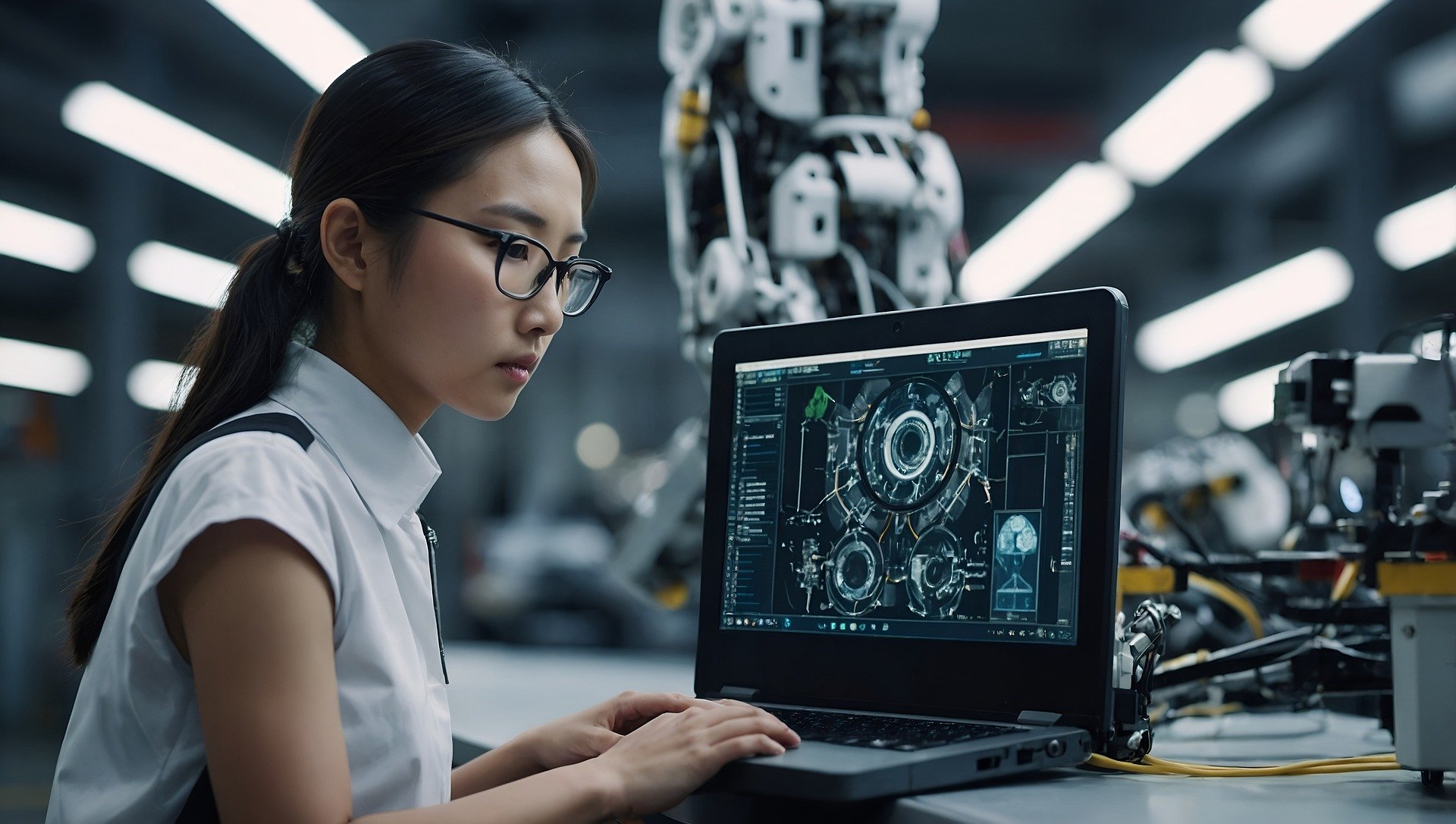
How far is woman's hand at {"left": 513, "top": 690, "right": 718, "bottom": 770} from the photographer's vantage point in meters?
0.99

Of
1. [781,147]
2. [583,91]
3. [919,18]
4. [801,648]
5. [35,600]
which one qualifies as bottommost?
[35,600]

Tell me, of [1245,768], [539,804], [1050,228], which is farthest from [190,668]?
[1050,228]

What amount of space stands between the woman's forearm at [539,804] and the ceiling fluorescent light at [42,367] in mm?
4839

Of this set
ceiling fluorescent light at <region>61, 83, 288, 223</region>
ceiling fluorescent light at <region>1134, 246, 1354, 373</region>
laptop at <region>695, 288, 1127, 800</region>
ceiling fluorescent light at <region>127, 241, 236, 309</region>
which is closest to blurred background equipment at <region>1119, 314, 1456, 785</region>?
laptop at <region>695, 288, 1127, 800</region>

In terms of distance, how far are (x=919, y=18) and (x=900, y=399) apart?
1.19 m

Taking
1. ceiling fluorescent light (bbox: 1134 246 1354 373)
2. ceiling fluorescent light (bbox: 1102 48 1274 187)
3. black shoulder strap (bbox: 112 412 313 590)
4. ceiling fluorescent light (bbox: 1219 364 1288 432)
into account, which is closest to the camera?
black shoulder strap (bbox: 112 412 313 590)

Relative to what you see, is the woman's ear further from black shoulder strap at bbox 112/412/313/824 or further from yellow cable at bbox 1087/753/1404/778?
yellow cable at bbox 1087/753/1404/778

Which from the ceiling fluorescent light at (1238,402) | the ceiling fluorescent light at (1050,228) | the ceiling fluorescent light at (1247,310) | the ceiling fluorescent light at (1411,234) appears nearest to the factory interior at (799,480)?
the ceiling fluorescent light at (1411,234)

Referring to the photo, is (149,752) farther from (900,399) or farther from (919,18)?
(919,18)

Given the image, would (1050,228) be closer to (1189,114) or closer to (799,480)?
(1189,114)

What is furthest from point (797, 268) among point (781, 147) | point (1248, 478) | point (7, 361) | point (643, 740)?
Result: point (7, 361)

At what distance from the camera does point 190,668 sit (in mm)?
797

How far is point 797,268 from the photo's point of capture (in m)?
1.95

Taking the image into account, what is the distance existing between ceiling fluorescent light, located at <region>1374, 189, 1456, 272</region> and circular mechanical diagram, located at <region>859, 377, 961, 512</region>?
5545 millimetres
